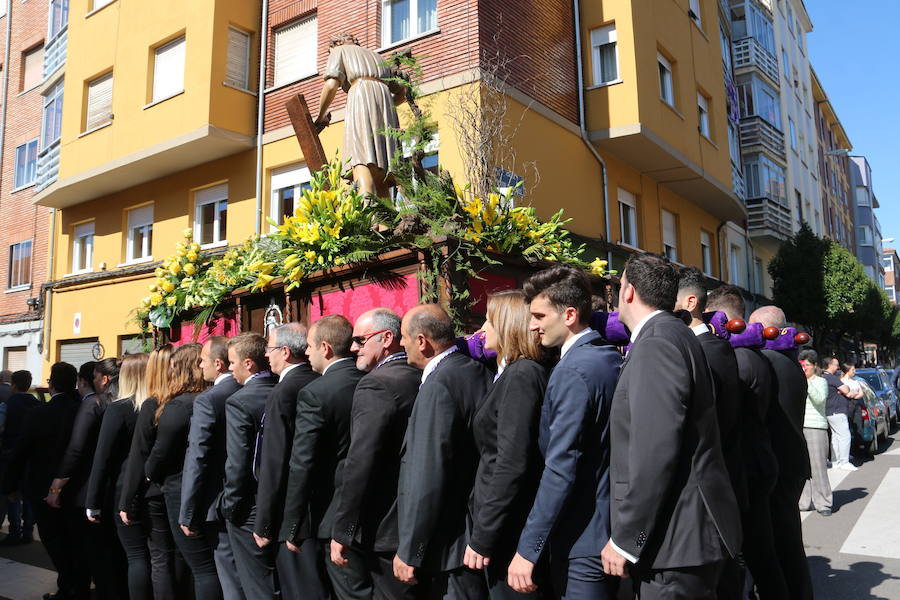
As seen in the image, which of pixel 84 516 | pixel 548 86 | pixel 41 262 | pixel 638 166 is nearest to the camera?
pixel 84 516

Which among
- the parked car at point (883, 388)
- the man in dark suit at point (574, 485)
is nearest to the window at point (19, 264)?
the man in dark suit at point (574, 485)

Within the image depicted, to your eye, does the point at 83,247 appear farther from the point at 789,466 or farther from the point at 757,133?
the point at 757,133

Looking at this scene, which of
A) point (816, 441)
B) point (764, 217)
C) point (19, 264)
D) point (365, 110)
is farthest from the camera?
point (764, 217)

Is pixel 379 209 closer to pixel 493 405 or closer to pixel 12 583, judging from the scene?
pixel 493 405

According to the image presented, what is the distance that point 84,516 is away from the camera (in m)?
5.37

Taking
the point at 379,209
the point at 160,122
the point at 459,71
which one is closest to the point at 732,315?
the point at 379,209

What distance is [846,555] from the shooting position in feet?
20.7

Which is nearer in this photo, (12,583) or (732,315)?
(732,315)

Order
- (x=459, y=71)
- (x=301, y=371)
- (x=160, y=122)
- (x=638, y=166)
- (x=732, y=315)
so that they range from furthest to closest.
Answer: (x=638, y=166) → (x=160, y=122) → (x=459, y=71) → (x=732, y=315) → (x=301, y=371)

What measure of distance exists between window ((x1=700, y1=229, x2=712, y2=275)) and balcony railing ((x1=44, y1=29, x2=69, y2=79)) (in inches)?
677

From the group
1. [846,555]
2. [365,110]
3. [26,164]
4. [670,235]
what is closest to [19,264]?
[26,164]

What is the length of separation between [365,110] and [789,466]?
4490 millimetres

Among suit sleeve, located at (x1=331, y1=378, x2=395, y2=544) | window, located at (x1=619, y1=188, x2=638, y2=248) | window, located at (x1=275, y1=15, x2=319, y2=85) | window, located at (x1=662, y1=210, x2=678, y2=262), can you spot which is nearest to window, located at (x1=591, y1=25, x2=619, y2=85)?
window, located at (x1=619, y1=188, x2=638, y2=248)

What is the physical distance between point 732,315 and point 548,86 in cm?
971
